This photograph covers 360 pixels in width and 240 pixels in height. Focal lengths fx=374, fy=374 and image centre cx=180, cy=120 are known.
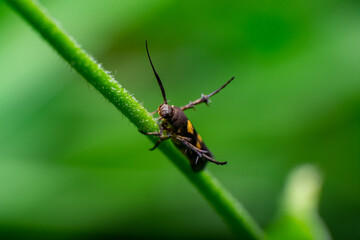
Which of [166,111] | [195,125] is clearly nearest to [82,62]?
[166,111]

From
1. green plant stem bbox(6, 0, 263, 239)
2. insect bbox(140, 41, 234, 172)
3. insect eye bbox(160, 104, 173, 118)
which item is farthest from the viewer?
insect eye bbox(160, 104, 173, 118)

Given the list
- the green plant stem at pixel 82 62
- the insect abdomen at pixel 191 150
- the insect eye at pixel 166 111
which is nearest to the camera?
the green plant stem at pixel 82 62

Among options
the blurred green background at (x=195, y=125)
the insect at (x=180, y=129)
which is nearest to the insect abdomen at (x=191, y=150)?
the insect at (x=180, y=129)

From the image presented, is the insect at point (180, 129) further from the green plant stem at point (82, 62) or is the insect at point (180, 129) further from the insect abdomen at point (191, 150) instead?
the green plant stem at point (82, 62)

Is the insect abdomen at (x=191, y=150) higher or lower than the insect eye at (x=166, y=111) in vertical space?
lower

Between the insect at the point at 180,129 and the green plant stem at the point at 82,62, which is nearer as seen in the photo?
the green plant stem at the point at 82,62

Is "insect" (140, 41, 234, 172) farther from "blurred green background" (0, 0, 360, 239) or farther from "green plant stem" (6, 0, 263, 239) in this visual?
"blurred green background" (0, 0, 360, 239)

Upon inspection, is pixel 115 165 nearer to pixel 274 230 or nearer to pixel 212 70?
pixel 212 70

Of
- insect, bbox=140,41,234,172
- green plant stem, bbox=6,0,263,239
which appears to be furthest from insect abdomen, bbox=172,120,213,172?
green plant stem, bbox=6,0,263,239
